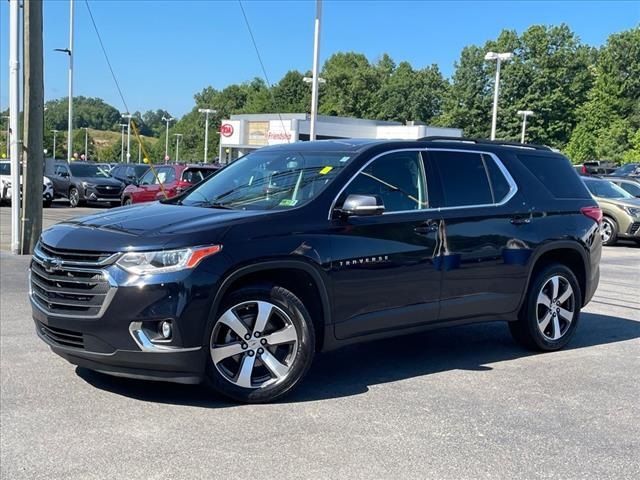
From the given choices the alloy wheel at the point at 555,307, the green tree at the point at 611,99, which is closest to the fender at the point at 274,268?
the alloy wheel at the point at 555,307

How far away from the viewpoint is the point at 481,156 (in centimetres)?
605

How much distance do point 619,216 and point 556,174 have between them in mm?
11814

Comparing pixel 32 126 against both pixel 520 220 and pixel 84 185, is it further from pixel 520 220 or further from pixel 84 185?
pixel 84 185

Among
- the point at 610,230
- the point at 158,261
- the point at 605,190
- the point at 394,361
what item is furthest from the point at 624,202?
the point at 158,261

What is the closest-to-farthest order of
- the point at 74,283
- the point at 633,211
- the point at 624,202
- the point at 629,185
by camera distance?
the point at 74,283 → the point at 633,211 → the point at 624,202 → the point at 629,185

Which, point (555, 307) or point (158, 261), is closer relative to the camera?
point (158, 261)

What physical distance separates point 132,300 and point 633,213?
15.6 meters

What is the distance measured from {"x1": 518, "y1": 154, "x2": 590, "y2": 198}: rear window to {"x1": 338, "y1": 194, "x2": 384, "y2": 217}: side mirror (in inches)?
82.2

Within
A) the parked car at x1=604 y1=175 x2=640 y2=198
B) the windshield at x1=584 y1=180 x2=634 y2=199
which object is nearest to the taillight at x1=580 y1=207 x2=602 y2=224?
the windshield at x1=584 y1=180 x2=634 y2=199

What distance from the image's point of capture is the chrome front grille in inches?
170

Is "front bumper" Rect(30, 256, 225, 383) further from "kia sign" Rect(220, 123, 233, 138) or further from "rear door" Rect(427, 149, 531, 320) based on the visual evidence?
"kia sign" Rect(220, 123, 233, 138)

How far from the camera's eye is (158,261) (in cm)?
430

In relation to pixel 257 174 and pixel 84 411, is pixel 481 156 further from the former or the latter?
pixel 84 411

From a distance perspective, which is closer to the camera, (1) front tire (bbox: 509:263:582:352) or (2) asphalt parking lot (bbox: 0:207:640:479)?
(2) asphalt parking lot (bbox: 0:207:640:479)
